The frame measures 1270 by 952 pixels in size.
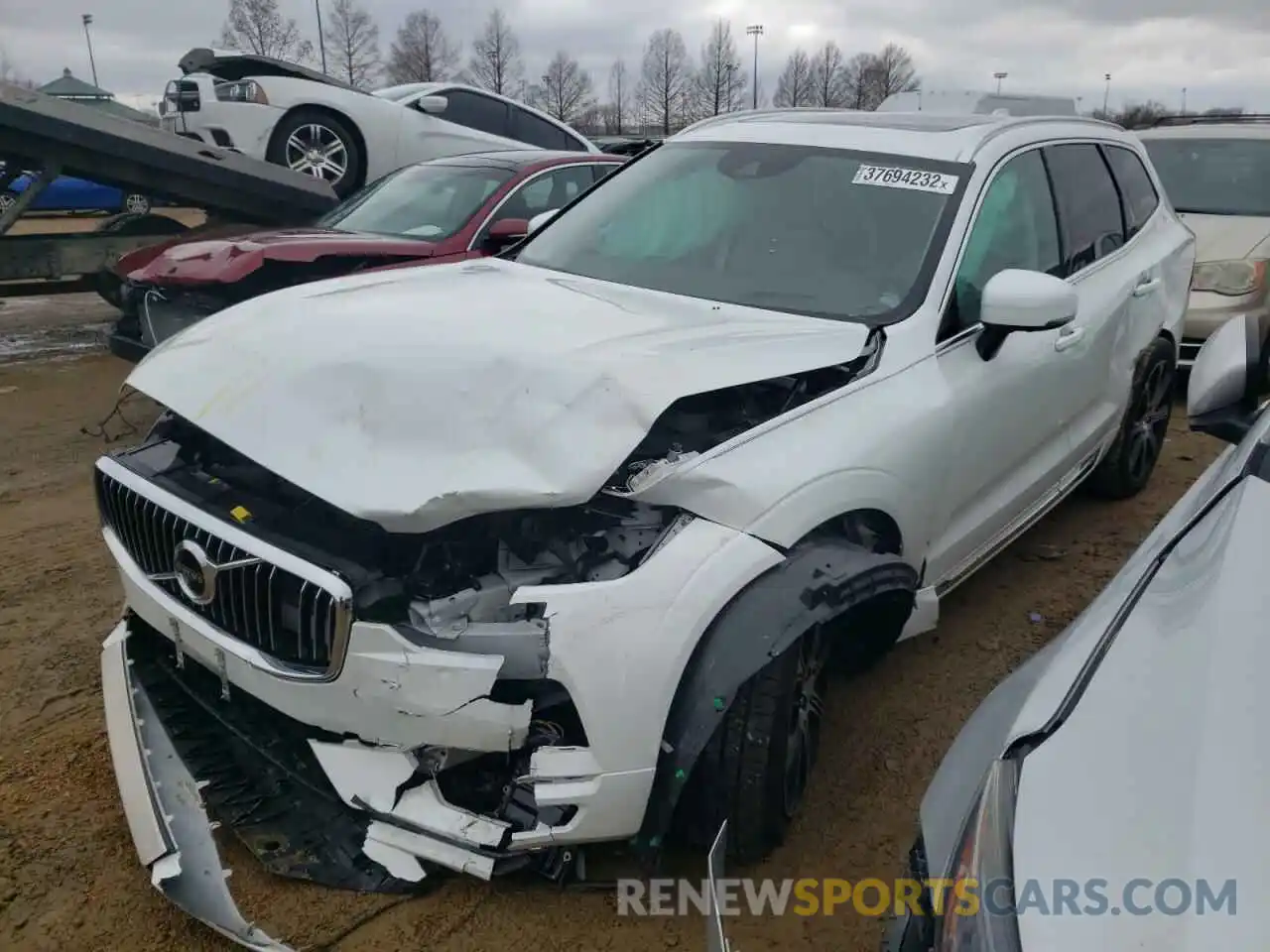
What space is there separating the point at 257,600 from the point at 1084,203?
3.43m

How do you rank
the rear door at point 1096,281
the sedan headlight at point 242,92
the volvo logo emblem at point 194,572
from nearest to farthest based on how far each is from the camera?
the volvo logo emblem at point 194,572
the rear door at point 1096,281
the sedan headlight at point 242,92

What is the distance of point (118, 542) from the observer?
2.67 meters

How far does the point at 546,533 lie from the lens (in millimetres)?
2252

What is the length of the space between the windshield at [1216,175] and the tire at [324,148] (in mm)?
6686

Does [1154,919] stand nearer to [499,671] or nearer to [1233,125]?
[499,671]

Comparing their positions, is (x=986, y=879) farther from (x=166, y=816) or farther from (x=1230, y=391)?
(x=166, y=816)

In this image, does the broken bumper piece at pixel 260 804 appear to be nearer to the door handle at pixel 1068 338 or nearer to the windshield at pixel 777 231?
the windshield at pixel 777 231

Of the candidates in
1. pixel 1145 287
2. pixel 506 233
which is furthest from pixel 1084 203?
pixel 506 233

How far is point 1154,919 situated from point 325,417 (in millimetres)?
1809

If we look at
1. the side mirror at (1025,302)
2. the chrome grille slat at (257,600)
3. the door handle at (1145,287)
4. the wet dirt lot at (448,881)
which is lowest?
the wet dirt lot at (448,881)

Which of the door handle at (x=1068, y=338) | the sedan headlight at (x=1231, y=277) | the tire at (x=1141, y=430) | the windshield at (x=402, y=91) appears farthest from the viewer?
the windshield at (x=402, y=91)

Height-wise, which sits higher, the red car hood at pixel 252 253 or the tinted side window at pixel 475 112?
the tinted side window at pixel 475 112

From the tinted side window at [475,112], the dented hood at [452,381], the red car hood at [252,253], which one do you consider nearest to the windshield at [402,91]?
the tinted side window at [475,112]

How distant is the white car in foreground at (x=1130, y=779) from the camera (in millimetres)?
1147
